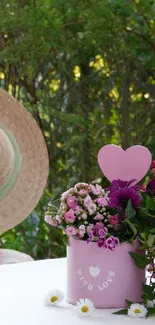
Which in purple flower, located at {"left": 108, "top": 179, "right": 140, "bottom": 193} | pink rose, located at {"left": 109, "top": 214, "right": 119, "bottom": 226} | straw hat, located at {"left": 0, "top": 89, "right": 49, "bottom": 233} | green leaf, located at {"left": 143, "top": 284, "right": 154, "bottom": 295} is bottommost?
straw hat, located at {"left": 0, "top": 89, "right": 49, "bottom": 233}

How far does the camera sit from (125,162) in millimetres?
1416

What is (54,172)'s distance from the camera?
11.4ft

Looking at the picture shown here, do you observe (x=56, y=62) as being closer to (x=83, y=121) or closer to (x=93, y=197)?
(x=83, y=121)

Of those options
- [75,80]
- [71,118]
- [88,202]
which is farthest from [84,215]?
[75,80]

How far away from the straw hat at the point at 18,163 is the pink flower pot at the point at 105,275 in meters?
1.55

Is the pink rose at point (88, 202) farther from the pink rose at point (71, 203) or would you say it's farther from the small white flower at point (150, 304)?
the small white flower at point (150, 304)

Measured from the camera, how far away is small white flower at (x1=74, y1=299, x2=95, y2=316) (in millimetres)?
1283

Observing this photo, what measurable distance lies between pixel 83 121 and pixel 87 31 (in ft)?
1.29

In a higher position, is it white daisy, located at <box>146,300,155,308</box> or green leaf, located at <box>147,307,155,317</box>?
green leaf, located at <box>147,307,155,317</box>

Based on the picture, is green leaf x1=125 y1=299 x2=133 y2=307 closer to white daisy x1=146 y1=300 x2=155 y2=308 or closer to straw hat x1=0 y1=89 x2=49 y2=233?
white daisy x1=146 y1=300 x2=155 y2=308

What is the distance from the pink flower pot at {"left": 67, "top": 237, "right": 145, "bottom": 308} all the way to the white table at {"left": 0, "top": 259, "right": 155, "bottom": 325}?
0.03 metres

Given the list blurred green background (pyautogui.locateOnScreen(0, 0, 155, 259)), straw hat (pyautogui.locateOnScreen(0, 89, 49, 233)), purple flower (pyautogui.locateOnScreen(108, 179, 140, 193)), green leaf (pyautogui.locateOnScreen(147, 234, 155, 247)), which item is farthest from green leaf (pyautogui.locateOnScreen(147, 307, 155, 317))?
blurred green background (pyautogui.locateOnScreen(0, 0, 155, 259))

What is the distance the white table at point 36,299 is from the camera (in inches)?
49.5

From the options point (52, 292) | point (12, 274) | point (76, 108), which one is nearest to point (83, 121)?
point (76, 108)
